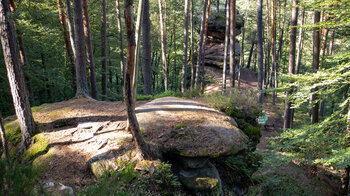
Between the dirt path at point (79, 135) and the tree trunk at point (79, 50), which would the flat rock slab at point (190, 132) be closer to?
the dirt path at point (79, 135)

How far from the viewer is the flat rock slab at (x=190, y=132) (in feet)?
17.5

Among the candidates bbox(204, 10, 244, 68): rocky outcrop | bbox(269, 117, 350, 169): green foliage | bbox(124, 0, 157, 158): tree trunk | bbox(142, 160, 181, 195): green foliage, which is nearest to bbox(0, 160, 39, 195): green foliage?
bbox(142, 160, 181, 195): green foliage

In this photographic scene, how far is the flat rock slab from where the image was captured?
5.34 metres

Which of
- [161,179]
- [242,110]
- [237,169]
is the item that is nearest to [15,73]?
[161,179]

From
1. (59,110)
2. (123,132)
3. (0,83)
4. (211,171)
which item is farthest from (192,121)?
(0,83)

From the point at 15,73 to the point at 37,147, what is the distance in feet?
6.91

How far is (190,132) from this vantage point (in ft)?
18.9

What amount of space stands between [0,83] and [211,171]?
1047 centimetres

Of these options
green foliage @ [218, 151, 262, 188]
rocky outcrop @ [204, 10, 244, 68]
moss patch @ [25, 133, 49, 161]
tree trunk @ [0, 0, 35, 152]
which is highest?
rocky outcrop @ [204, 10, 244, 68]

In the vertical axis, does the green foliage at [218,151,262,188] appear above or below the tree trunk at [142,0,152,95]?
below

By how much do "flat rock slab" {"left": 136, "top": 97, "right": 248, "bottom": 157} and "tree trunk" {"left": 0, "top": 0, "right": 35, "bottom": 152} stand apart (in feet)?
10.6

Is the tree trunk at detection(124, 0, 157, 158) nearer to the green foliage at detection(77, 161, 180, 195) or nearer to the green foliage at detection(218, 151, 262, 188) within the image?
the green foliage at detection(77, 161, 180, 195)

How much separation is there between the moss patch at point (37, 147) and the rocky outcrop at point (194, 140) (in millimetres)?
2683

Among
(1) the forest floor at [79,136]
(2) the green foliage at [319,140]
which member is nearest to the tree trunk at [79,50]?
(1) the forest floor at [79,136]
